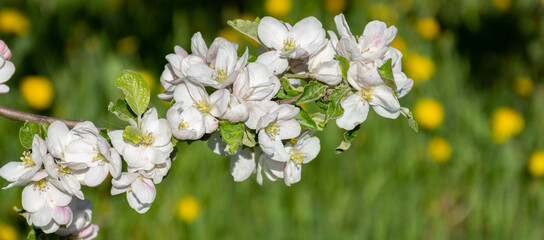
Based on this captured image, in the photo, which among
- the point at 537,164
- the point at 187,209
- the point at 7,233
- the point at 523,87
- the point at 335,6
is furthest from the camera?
the point at 335,6

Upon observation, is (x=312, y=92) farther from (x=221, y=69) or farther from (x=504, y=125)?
(x=504, y=125)

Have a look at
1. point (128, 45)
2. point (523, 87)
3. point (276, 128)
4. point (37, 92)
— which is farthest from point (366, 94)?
point (523, 87)

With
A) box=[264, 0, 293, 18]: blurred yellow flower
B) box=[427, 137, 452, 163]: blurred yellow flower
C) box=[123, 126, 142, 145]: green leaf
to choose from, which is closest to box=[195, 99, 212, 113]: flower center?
box=[123, 126, 142, 145]: green leaf

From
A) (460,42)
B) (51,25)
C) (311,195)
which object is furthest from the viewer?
(460,42)

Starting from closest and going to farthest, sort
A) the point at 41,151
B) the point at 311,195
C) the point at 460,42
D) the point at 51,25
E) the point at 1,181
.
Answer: the point at 41,151 < the point at 1,181 < the point at 311,195 < the point at 51,25 < the point at 460,42

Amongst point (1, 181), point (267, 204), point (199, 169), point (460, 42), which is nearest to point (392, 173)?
point (267, 204)

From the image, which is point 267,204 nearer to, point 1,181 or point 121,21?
point 1,181
